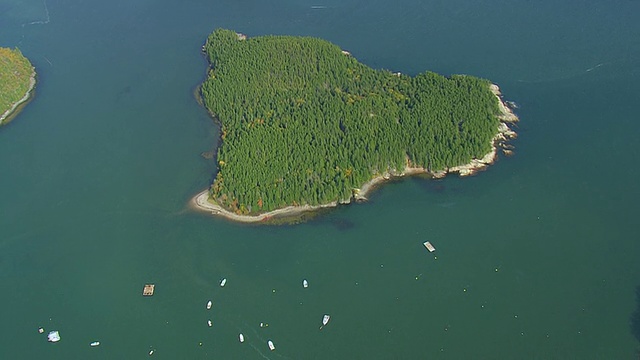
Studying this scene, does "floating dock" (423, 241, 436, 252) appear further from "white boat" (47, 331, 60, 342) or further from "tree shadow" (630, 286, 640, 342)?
"white boat" (47, 331, 60, 342)

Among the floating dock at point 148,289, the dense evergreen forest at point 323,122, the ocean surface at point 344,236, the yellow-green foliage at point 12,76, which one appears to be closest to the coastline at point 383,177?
the dense evergreen forest at point 323,122

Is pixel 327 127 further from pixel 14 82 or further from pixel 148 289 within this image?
pixel 14 82

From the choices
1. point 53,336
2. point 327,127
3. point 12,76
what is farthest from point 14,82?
point 327,127

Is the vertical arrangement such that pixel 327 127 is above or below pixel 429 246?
above

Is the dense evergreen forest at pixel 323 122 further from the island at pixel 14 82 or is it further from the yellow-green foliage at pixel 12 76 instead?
the yellow-green foliage at pixel 12 76

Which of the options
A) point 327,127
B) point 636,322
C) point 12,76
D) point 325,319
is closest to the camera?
point 636,322

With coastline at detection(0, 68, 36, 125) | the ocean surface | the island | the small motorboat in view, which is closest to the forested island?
the ocean surface

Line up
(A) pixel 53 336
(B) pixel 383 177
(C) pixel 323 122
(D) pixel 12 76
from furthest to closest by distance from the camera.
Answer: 1. (D) pixel 12 76
2. (C) pixel 323 122
3. (B) pixel 383 177
4. (A) pixel 53 336
